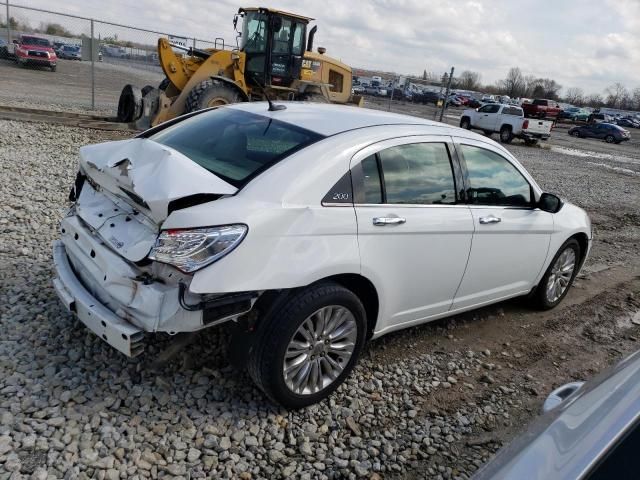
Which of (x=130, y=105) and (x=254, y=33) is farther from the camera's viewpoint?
(x=254, y=33)

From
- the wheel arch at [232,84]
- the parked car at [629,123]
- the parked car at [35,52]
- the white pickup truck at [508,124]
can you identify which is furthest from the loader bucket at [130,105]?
the parked car at [629,123]

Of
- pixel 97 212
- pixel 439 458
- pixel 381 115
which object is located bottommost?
pixel 439 458

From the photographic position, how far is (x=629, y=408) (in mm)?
1529

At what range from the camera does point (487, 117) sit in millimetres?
25609

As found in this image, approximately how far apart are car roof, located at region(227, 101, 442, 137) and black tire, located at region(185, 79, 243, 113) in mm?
7512

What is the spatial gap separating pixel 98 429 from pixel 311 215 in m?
1.60

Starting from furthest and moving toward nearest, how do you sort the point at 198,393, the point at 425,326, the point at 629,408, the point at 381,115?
the point at 425,326 → the point at 381,115 → the point at 198,393 → the point at 629,408

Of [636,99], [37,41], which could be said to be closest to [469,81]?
[636,99]

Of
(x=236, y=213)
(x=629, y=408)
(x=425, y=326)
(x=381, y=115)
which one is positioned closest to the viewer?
(x=629, y=408)

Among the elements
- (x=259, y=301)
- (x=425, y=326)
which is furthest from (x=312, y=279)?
(x=425, y=326)

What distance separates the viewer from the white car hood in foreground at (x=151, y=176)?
2666 millimetres

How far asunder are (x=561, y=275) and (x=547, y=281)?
311 millimetres

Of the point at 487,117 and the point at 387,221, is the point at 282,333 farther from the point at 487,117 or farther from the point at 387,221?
the point at 487,117

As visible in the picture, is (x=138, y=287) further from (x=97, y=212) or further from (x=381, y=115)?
(x=381, y=115)
